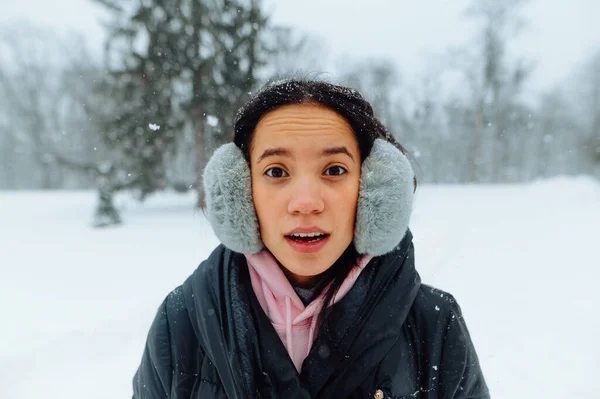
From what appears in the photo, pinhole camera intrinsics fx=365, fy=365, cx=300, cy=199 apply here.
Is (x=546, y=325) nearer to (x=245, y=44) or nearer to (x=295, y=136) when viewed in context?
(x=295, y=136)

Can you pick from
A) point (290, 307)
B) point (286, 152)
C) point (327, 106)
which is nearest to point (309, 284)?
point (290, 307)

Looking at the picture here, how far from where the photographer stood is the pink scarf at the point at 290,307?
1.30 m

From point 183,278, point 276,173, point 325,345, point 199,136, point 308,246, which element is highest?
point 199,136

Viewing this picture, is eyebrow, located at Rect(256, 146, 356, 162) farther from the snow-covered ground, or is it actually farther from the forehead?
the snow-covered ground

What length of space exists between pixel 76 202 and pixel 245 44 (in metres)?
11.5

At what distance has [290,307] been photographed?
131cm

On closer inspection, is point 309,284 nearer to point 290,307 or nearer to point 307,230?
point 290,307

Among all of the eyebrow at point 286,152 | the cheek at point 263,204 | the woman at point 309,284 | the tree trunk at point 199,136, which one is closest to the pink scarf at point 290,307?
the woman at point 309,284

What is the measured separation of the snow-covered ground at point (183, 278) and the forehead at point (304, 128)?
1.17 m

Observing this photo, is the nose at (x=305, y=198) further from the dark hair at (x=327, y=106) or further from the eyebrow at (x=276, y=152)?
the dark hair at (x=327, y=106)

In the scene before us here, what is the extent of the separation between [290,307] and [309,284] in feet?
0.40

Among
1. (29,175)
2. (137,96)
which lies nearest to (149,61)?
(137,96)

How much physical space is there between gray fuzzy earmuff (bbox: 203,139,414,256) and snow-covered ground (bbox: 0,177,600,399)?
1.02 meters

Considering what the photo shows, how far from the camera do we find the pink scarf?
1.30 m
